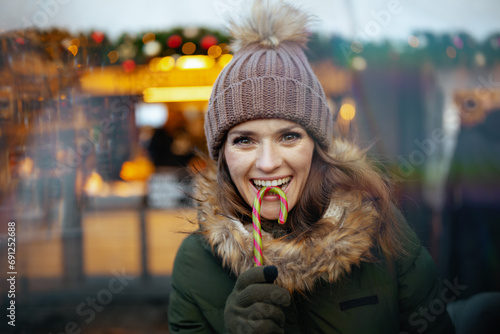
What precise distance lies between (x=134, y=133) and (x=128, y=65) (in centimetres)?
112

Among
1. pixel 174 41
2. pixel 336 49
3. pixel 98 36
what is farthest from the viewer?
pixel 174 41

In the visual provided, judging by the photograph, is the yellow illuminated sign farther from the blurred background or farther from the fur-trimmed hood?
the fur-trimmed hood

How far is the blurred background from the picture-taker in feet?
12.4

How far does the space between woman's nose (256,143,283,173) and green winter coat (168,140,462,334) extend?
0.27 m

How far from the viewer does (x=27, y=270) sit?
14.8 feet

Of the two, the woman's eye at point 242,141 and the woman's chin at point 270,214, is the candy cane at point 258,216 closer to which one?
the woman's chin at point 270,214

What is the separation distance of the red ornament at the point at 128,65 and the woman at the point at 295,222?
3.59m

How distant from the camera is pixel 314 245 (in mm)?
1497

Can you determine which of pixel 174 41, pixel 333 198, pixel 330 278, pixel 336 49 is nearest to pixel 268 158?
pixel 333 198

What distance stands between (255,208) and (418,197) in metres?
3.61

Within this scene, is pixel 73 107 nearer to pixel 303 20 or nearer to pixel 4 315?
pixel 4 315

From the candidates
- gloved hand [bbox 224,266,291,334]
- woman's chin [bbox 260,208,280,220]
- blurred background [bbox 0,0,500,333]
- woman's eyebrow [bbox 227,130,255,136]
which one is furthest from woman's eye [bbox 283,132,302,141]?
blurred background [bbox 0,0,500,333]

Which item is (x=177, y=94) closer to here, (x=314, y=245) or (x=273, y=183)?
(x=273, y=183)

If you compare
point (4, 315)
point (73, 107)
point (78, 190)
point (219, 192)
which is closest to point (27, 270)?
point (4, 315)
